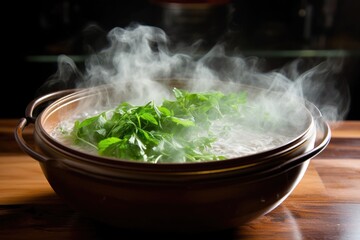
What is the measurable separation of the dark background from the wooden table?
198 cm

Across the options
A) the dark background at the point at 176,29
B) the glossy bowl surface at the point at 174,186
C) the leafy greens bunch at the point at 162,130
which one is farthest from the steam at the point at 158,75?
the dark background at the point at 176,29

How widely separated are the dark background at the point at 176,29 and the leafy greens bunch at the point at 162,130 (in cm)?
214

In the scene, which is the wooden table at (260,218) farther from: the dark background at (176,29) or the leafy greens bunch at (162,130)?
the dark background at (176,29)

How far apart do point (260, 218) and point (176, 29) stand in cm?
264

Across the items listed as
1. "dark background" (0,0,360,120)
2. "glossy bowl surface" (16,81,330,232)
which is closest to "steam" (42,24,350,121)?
"glossy bowl surface" (16,81,330,232)

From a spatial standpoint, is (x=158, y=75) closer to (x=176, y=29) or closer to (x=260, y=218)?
(x=260, y=218)

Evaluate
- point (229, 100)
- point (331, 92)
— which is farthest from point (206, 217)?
point (331, 92)

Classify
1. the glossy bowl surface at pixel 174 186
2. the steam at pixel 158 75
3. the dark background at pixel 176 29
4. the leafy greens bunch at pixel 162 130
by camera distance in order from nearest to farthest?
1. the glossy bowl surface at pixel 174 186
2. the leafy greens bunch at pixel 162 130
3. the steam at pixel 158 75
4. the dark background at pixel 176 29

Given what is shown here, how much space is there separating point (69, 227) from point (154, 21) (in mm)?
2930

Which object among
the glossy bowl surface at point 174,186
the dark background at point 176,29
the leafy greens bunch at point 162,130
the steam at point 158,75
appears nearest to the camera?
the glossy bowl surface at point 174,186

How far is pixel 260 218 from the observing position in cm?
143

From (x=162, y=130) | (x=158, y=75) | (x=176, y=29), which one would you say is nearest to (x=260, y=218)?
(x=162, y=130)

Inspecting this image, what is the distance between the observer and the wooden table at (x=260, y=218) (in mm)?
1347

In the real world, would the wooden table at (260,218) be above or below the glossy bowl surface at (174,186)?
below
